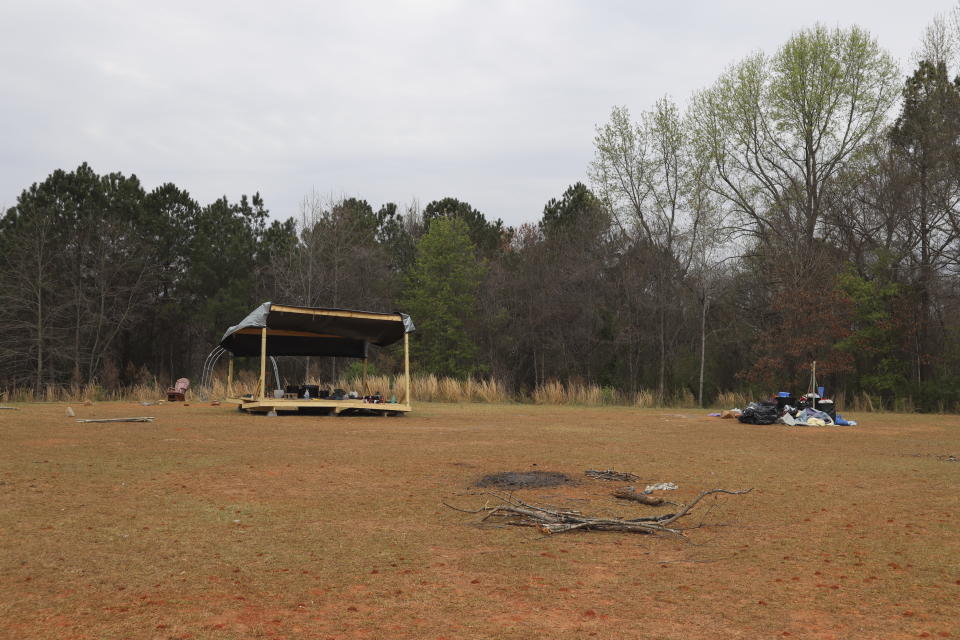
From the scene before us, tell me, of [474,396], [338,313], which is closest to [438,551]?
[338,313]

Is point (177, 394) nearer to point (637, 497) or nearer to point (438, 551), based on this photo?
point (637, 497)

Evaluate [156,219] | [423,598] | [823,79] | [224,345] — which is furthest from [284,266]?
[423,598]

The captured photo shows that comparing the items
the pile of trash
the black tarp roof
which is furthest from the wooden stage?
the pile of trash

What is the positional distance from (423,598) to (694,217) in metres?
30.8

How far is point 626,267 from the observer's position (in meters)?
35.4

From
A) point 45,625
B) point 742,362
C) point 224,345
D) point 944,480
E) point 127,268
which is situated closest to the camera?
point 45,625

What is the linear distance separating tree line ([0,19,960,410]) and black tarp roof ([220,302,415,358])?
11.3 m

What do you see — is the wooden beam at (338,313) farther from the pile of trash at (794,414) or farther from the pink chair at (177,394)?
the pile of trash at (794,414)

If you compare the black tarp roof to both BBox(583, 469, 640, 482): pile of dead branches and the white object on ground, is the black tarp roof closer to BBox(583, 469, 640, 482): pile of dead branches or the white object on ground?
BBox(583, 469, 640, 482): pile of dead branches

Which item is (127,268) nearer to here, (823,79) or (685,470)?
(823,79)

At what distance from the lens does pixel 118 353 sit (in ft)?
130

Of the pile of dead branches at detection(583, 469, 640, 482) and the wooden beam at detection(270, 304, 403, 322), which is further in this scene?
the wooden beam at detection(270, 304, 403, 322)

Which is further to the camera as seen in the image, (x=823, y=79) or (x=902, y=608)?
(x=823, y=79)

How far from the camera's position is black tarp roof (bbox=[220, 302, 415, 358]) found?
59.1 ft
